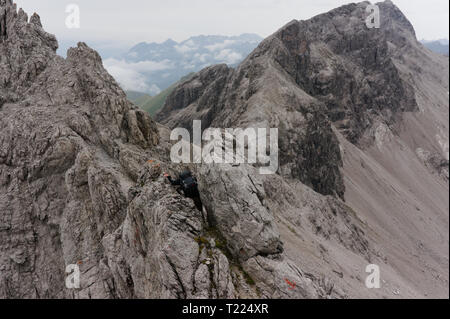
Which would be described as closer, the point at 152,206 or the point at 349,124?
the point at 152,206

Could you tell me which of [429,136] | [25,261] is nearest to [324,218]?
[25,261]

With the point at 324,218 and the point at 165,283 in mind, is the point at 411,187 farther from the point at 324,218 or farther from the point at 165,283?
the point at 165,283

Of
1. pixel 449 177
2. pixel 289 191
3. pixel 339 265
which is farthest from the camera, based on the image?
pixel 449 177

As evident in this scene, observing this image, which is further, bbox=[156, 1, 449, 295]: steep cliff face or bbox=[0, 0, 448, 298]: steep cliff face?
bbox=[156, 1, 449, 295]: steep cliff face

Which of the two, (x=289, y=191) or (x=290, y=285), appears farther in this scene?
(x=289, y=191)

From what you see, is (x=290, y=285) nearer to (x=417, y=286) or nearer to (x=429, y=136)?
(x=417, y=286)

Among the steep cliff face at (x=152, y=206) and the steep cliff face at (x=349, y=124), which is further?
the steep cliff face at (x=349, y=124)

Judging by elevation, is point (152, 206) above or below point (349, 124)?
below

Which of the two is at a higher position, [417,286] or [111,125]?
[111,125]

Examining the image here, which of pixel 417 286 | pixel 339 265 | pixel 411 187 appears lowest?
pixel 417 286
